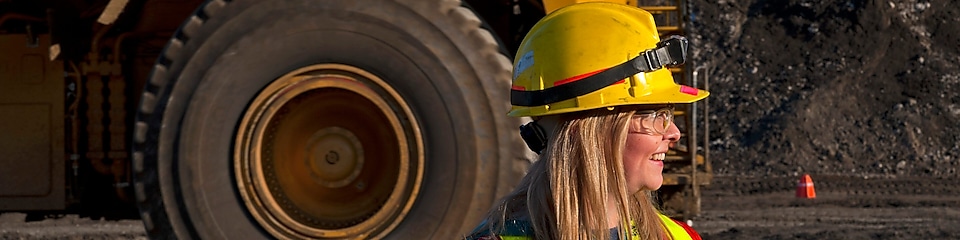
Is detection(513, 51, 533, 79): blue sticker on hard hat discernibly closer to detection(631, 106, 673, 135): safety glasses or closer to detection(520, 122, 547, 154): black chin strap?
detection(520, 122, 547, 154): black chin strap

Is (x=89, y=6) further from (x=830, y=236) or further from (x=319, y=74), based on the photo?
(x=830, y=236)

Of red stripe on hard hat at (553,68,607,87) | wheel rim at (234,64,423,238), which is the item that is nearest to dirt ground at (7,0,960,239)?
wheel rim at (234,64,423,238)

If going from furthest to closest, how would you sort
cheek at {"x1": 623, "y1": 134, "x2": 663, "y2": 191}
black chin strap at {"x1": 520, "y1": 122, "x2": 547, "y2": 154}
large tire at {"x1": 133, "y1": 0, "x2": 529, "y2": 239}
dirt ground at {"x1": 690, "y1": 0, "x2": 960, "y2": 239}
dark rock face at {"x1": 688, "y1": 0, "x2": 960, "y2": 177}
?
dark rock face at {"x1": 688, "y1": 0, "x2": 960, "y2": 177} < dirt ground at {"x1": 690, "y1": 0, "x2": 960, "y2": 239} < large tire at {"x1": 133, "y1": 0, "x2": 529, "y2": 239} < black chin strap at {"x1": 520, "y1": 122, "x2": 547, "y2": 154} < cheek at {"x1": 623, "y1": 134, "x2": 663, "y2": 191}

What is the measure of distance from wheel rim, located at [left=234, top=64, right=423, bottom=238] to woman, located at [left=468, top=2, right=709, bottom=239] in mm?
2845

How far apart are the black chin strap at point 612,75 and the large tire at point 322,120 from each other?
2.75 m

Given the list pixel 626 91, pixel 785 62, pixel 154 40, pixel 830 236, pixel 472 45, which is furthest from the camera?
pixel 785 62

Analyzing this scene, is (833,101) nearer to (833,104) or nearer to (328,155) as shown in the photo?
(833,104)

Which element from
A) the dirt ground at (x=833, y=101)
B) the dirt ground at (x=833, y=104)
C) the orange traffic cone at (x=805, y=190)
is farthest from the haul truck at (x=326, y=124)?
the orange traffic cone at (x=805, y=190)

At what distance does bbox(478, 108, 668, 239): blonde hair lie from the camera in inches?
84.5

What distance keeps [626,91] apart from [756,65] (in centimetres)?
2300

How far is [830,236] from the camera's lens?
33.9 ft

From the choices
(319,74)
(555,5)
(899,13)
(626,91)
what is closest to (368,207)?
(319,74)

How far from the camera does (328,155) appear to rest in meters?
5.48

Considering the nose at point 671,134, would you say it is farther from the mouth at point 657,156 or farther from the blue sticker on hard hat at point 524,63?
the blue sticker on hard hat at point 524,63
